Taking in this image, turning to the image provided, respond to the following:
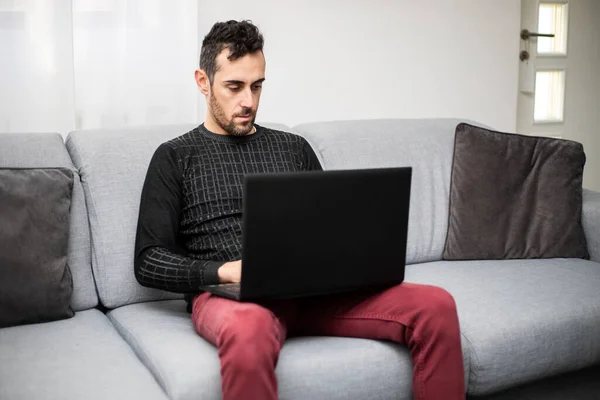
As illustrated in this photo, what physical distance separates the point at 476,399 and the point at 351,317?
1.72 feet

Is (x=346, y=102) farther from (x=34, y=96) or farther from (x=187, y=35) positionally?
(x=34, y=96)

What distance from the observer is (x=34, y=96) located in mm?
2709

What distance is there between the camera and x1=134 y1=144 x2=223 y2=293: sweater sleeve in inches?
70.2

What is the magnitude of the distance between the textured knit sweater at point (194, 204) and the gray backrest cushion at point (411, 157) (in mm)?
450

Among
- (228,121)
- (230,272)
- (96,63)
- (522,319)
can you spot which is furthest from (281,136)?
(96,63)

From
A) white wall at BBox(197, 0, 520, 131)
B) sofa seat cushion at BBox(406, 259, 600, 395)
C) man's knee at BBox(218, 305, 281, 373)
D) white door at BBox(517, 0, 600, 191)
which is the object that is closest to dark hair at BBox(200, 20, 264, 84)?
man's knee at BBox(218, 305, 281, 373)

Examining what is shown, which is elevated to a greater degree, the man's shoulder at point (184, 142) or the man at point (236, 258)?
the man's shoulder at point (184, 142)

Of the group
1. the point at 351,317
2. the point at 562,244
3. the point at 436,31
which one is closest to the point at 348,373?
the point at 351,317

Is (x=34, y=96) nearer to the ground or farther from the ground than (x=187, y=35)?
nearer to the ground

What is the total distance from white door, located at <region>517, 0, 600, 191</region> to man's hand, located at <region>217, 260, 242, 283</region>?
2.89 m

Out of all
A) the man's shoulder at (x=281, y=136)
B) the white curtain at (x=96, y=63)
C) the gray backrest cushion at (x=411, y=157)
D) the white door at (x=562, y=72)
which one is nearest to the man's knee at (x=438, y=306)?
the man's shoulder at (x=281, y=136)

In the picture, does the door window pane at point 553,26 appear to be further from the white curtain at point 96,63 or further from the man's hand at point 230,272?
the man's hand at point 230,272

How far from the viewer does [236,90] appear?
1.99m

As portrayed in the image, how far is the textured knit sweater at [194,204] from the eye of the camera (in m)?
1.82
